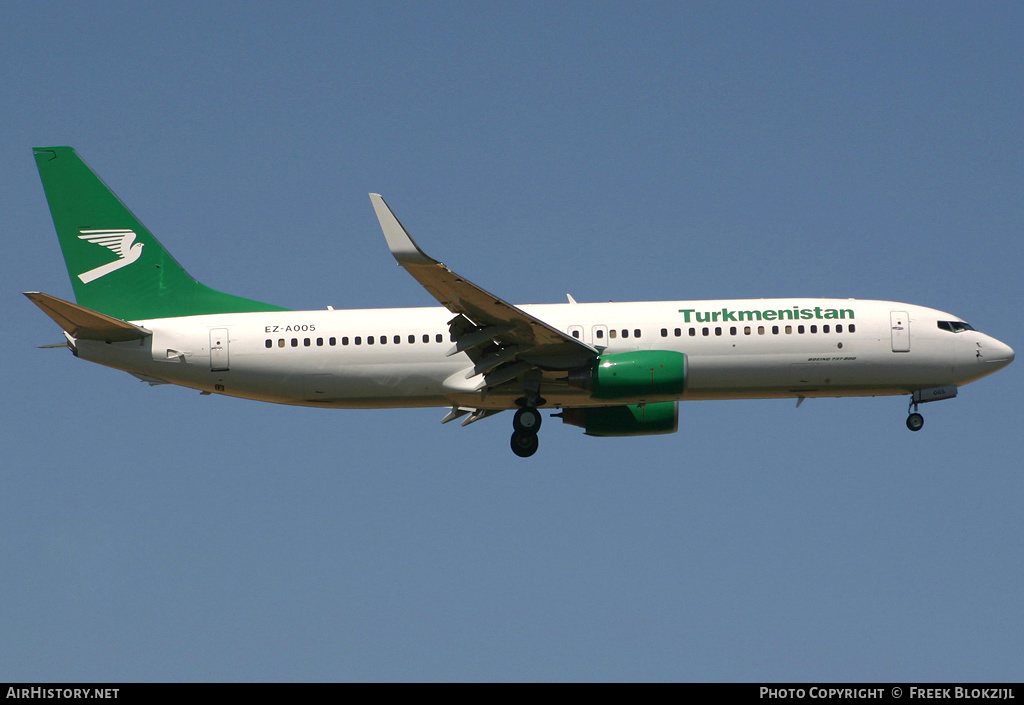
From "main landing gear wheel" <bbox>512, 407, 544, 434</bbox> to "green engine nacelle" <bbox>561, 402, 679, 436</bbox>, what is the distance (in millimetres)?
2559

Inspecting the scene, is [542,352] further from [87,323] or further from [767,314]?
[87,323]

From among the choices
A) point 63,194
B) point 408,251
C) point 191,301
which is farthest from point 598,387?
point 63,194

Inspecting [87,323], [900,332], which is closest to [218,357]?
[87,323]

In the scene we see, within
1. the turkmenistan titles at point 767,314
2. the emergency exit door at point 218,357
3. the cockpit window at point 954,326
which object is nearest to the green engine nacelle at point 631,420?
the turkmenistan titles at point 767,314

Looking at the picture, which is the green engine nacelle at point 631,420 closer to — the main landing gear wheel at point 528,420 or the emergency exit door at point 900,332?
the main landing gear wheel at point 528,420

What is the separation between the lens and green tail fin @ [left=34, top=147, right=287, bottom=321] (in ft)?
138

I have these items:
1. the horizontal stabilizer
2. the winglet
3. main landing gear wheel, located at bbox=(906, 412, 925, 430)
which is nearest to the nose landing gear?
main landing gear wheel, located at bbox=(906, 412, 925, 430)

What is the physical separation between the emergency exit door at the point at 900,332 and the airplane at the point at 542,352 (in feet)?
0.15

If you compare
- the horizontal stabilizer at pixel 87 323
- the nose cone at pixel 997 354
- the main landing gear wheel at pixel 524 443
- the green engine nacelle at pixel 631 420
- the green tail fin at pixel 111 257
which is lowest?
the main landing gear wheel at pixel 524 443

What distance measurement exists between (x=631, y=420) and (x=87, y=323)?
17.9m

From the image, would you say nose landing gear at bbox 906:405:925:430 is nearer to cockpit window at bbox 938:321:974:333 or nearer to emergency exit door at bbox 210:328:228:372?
cockpit window at bbox 938:321:974:333

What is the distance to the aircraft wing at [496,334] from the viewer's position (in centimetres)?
3691

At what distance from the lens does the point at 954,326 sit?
41781 millimetres
